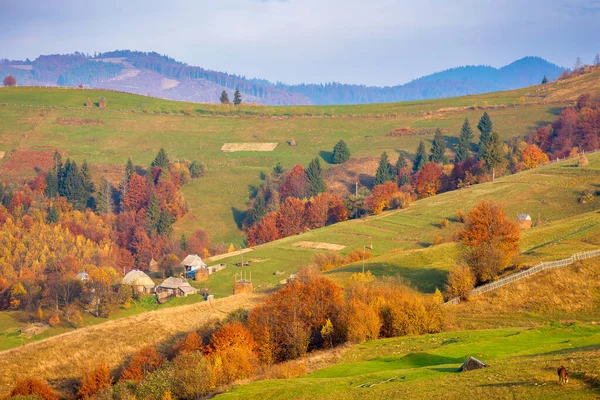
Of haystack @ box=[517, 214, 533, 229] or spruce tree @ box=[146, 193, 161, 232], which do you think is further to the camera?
spruce tree @ box=[146, 193, 161, 232]

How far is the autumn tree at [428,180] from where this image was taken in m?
141

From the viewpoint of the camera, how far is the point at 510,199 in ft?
351

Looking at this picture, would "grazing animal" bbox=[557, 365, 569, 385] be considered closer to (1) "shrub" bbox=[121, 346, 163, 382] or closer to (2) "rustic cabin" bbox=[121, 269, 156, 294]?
(1) "shrub" bbox=[121, 346, 163, 382]

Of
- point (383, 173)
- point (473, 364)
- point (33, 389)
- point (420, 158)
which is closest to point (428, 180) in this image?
point (383, 173)

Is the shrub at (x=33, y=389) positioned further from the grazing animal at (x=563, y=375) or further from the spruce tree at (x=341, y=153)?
the spruce tree at (x=341, y=153)

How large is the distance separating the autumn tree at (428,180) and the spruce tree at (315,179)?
21671mm

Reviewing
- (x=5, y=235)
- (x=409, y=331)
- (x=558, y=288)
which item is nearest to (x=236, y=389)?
(x=409, y=331)

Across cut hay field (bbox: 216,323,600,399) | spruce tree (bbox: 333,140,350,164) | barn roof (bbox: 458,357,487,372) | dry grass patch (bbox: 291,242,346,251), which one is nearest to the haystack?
dry grass patch (bbox: 291,242,346,251)

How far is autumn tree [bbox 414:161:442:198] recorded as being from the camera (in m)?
141

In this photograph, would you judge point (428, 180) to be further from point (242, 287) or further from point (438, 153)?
point (242, 287)

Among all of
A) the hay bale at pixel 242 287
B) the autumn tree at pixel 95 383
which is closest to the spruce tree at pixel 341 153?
the hay bale at pixel 242 287

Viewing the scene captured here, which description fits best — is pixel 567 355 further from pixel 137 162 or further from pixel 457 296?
pixel 137 162

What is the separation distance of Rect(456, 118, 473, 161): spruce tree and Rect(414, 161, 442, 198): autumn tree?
11.4m

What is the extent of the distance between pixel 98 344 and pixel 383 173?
329 feet
